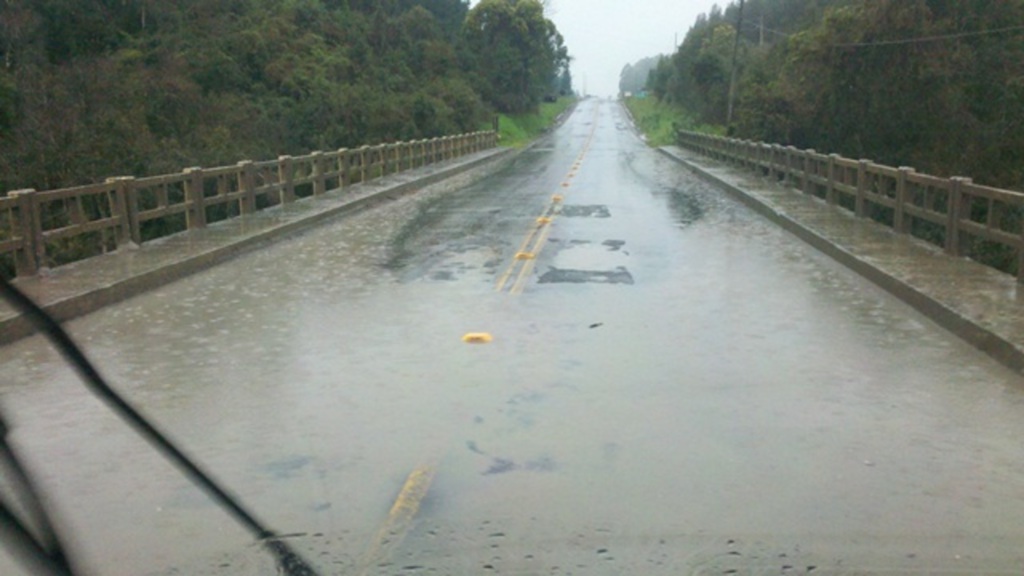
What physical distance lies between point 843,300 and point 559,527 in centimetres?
732

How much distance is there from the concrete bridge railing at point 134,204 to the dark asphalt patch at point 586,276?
18.8 ft

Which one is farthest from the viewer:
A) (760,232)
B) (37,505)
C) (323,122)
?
(323,122)

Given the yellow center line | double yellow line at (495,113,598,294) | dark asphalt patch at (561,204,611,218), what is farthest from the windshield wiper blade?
dark asphalt patch at (561,204,611,218)

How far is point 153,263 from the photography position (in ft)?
44.2

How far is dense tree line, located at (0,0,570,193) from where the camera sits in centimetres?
3212

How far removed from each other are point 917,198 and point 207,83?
41314 millimetres

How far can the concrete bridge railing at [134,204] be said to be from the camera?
40.3 feet

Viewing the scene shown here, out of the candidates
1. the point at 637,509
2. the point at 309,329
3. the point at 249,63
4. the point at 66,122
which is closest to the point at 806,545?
the point at 637,509

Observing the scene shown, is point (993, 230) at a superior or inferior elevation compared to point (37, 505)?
inferior

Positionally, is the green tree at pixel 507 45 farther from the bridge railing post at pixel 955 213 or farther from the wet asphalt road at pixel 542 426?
the wet asphalt road at pixel 542 426

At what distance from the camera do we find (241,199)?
1984 centimetres

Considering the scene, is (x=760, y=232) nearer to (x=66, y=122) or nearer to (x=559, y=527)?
(x=559, y=527)

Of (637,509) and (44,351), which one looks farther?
(44,351)

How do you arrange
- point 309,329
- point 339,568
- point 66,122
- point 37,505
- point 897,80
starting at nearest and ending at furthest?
point 37,505 → point 339,568 → point 309,329 → point 66,122 → point 897,80
